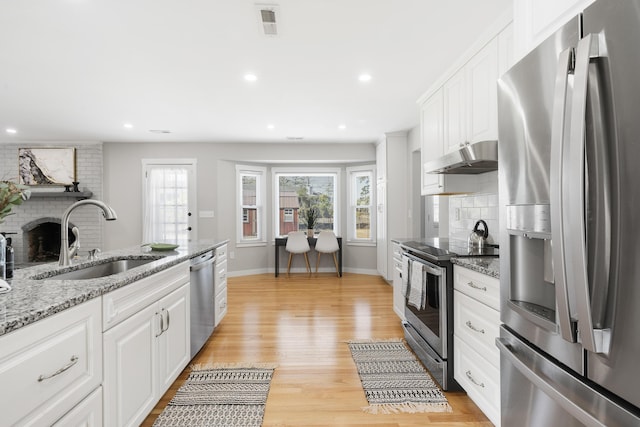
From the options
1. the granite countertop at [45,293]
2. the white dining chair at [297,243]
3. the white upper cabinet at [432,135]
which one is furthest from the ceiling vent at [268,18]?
the white dining chair at [297,243]

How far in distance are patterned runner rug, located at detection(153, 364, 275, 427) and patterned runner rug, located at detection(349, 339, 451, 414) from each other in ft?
2.27

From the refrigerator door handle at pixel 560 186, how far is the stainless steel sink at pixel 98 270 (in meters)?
2.20

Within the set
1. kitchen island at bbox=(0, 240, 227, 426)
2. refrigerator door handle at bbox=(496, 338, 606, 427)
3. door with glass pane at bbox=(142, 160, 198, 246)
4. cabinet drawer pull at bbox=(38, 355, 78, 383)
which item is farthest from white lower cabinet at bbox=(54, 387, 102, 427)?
door with glass pane at bbox=(142, 160, 198, 246)

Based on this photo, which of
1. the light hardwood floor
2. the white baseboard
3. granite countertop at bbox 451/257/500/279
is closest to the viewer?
granite countertop at bbox 451/257/500/279

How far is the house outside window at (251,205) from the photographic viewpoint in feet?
20.1

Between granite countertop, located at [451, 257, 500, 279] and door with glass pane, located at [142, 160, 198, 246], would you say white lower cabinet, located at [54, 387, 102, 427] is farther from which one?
door with glass pane, located at [142, 160, 198, 246]

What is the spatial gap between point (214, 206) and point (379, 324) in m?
3.73

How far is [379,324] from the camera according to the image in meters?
3.42

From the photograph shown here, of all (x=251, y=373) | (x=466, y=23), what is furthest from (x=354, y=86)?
(x=251, y=373)

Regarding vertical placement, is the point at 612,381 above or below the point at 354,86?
below

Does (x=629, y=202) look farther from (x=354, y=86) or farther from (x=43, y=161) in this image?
(x=43, y=161)

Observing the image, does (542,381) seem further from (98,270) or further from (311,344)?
(98,270)

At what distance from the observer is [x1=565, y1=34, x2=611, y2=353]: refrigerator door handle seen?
719 millimetres

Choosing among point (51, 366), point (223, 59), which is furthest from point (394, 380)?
point (223, 59)
